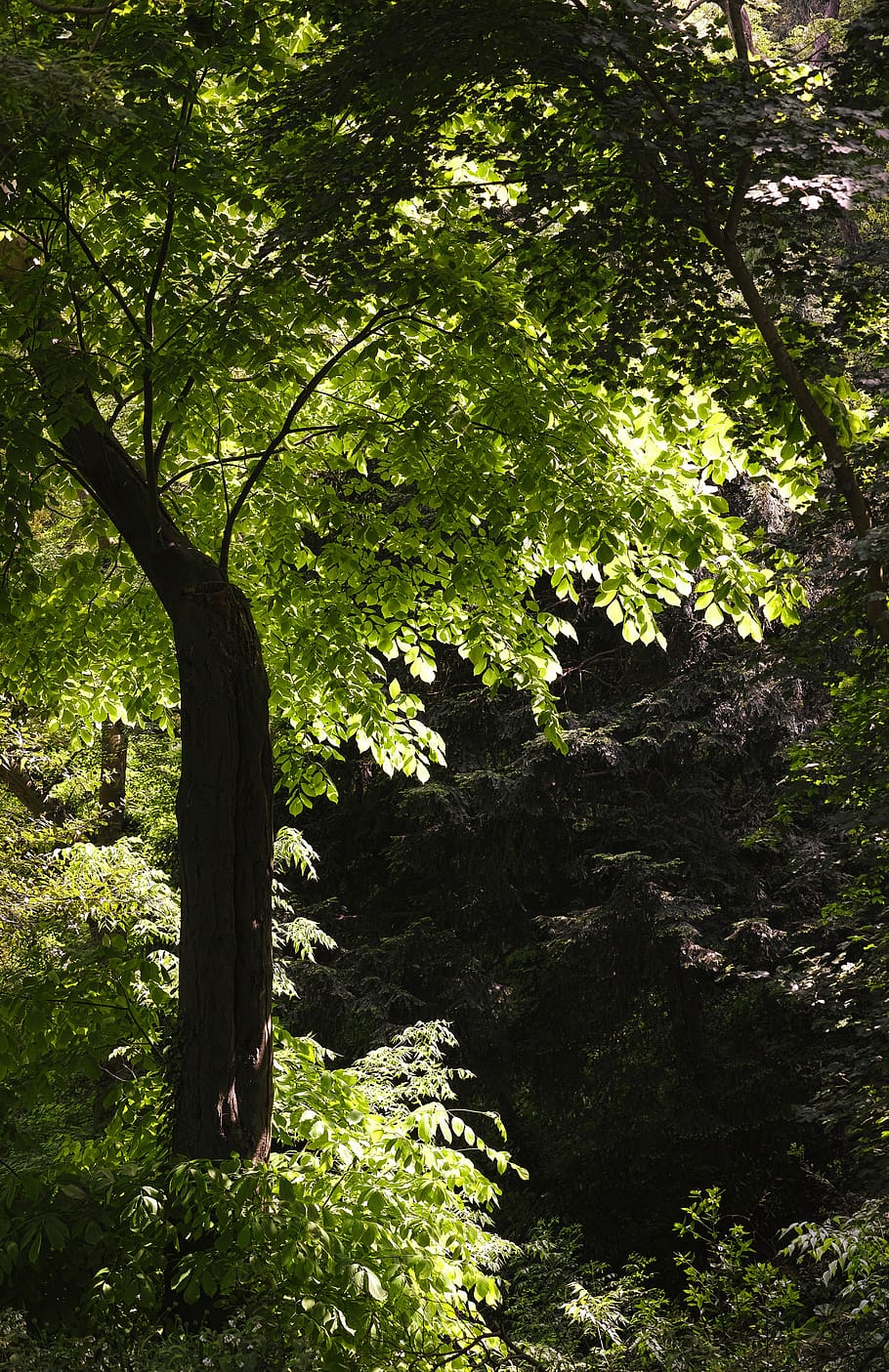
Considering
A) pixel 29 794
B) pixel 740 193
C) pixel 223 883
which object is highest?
pixel 29 794

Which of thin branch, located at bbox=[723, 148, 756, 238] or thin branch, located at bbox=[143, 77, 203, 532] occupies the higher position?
thin branch, located at bbox=[143, 77, 203, 532]

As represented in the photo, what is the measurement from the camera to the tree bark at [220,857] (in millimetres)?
3633

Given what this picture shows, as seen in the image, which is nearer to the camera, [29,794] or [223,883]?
[223,883]

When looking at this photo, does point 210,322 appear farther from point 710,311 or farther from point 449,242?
point 710,311

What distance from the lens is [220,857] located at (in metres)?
3.76

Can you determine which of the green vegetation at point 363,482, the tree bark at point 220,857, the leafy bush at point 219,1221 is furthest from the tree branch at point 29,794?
the tree bark at point 220,857

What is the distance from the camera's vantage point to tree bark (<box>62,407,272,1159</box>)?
363 centimetres

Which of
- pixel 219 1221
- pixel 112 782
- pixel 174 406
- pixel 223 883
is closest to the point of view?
pixel 219 1221

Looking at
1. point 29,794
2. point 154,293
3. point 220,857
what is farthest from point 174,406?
point 29,794

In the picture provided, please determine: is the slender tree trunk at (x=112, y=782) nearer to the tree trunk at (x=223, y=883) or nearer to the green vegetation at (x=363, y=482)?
the green vegetation at (x=363, y=482)

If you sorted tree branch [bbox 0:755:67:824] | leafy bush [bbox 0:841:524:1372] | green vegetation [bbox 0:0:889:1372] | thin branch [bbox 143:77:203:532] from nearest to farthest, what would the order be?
green vegetation [bbox 0:0:889:1372], leafy bush [bbox 0:841:524:1372], thin branch [bbox 143:77:203:532], tree branch [bbox 0:755:67:824]

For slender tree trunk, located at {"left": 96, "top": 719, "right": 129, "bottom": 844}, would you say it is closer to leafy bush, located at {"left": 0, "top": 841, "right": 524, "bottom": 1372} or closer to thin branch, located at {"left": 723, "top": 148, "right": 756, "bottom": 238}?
leafy bush, located at {"left": 0, "top": 841, "right": 524, "bottom": 1372}

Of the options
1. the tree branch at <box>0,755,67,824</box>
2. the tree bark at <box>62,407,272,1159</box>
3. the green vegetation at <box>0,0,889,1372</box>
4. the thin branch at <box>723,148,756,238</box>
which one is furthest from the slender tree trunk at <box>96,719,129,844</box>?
the thin branch at <box>723,148,756,238</box>

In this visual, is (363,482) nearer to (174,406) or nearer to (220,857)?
(174,406)
